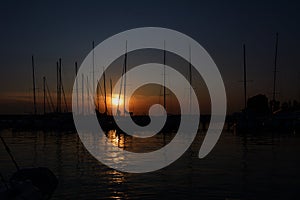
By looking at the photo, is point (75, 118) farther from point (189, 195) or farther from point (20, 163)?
point (189, 195)

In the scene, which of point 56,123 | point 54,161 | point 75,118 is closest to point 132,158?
point 54,161

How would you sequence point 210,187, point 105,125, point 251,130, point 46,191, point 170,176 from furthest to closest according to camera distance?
point 105,125 < point 251,130 < point 170,176 < point 210,187 < point 46,191

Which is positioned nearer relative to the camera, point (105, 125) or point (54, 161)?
point (54, 161)

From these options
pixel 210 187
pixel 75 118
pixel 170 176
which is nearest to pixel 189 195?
pixel 210 187

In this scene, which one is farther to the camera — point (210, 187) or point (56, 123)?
point (56, 123)

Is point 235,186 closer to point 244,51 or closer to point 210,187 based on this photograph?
point 210,187

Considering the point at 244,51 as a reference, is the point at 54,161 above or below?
below

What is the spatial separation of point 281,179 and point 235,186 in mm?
3434

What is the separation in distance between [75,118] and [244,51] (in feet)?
135

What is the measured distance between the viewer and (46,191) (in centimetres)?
1761

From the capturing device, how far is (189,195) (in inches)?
708

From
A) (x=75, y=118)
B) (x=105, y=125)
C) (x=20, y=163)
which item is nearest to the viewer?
(x=20, y=163)

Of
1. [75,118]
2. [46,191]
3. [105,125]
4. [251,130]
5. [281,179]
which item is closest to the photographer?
[46,191]

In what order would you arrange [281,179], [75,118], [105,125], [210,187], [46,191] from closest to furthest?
[46,191] → [210,187] → [281,179] → [105,125] → [75,118]
